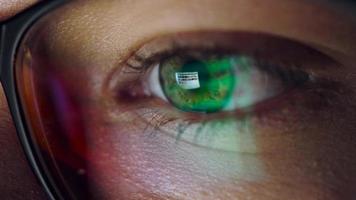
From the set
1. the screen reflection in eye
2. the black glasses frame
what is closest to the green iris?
the screen reflection in eye

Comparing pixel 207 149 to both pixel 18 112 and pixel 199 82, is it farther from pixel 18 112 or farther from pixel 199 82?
pixel 18 112

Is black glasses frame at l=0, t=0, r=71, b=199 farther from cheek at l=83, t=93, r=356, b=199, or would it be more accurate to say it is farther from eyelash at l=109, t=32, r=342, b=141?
eyelash at l=109, t=32, r=342, b=141

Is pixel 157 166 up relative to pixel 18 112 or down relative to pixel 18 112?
down

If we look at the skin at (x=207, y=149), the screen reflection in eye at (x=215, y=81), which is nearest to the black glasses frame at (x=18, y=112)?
the skin at (x=207, y=149)

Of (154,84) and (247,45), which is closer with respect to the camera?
(247,45)

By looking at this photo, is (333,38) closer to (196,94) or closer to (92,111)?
(196,94)

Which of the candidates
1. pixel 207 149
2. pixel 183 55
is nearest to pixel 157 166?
pixel 207 149
